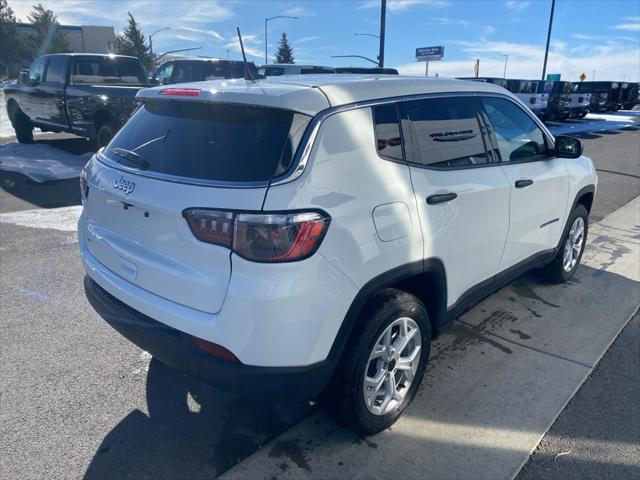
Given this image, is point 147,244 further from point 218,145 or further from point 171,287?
point 218,145

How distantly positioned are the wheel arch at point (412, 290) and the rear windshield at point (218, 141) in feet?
2.34

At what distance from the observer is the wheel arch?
2.30 metres

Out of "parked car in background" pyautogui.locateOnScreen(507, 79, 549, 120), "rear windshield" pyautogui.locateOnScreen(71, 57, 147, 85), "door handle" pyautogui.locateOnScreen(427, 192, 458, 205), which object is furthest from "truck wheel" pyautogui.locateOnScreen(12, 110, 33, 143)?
"parked car in background" pyautogui.locateOnScreen(507, 79, 549, 120)

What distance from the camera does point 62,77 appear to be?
10.1 meters

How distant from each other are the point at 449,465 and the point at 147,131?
235cm

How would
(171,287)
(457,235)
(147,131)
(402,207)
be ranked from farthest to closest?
(457,235) < (147,131) < (402,207) < (171,287)

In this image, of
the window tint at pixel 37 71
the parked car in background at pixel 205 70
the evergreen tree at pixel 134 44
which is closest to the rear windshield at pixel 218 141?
the window tint at pixel 37 71

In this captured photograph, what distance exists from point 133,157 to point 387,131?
1.33 m

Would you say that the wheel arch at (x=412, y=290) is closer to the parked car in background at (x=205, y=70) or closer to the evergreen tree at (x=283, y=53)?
the parked car in background at (x=205, y=70)

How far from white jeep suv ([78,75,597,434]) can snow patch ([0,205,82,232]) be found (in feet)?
11.5

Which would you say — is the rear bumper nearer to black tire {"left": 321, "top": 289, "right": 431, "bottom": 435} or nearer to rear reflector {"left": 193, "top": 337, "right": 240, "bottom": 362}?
rear reflector {"left": 193, "top": 337, "right": 240, "bottom": 362}

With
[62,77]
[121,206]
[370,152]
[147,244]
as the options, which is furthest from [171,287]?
[62,77]

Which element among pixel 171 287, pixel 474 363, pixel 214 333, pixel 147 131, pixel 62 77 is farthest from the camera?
pixel 62 77

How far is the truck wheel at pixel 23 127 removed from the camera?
11523 millimetres
